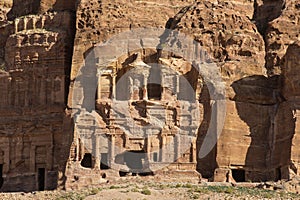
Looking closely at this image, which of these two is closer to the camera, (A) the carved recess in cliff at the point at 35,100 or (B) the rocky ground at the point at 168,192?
(B) the rocky ground at the point at 168,192

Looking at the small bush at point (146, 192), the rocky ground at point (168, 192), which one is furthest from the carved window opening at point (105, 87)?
the small bush at point (146, 192)

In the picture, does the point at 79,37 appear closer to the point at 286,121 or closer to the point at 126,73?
the point at 126,73

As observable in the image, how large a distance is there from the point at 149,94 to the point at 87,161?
6.27m

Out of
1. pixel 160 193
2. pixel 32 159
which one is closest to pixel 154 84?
pixel 32 159

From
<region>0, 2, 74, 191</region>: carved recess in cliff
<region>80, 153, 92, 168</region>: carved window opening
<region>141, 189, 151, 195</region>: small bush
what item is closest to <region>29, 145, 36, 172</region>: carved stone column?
<region>0, 2, 74, 191</region>: carved recess in cliff

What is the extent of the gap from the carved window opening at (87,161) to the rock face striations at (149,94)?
11cm

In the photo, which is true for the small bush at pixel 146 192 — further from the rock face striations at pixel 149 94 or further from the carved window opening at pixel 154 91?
the carved window opening at pixel 154 91

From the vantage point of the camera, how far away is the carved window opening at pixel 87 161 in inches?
3314

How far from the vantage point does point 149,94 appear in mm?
85750

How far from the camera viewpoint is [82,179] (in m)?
81.2

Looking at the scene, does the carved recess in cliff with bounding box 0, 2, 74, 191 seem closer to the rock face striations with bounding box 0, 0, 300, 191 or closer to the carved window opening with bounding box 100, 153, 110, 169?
the rock face striations with bounding box 0, 0, 300, 191

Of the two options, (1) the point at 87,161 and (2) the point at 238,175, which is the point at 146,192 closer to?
(1) the point at 87,161

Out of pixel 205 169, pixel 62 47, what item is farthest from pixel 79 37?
pixel 205 169

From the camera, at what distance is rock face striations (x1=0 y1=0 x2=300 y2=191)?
273 feet
